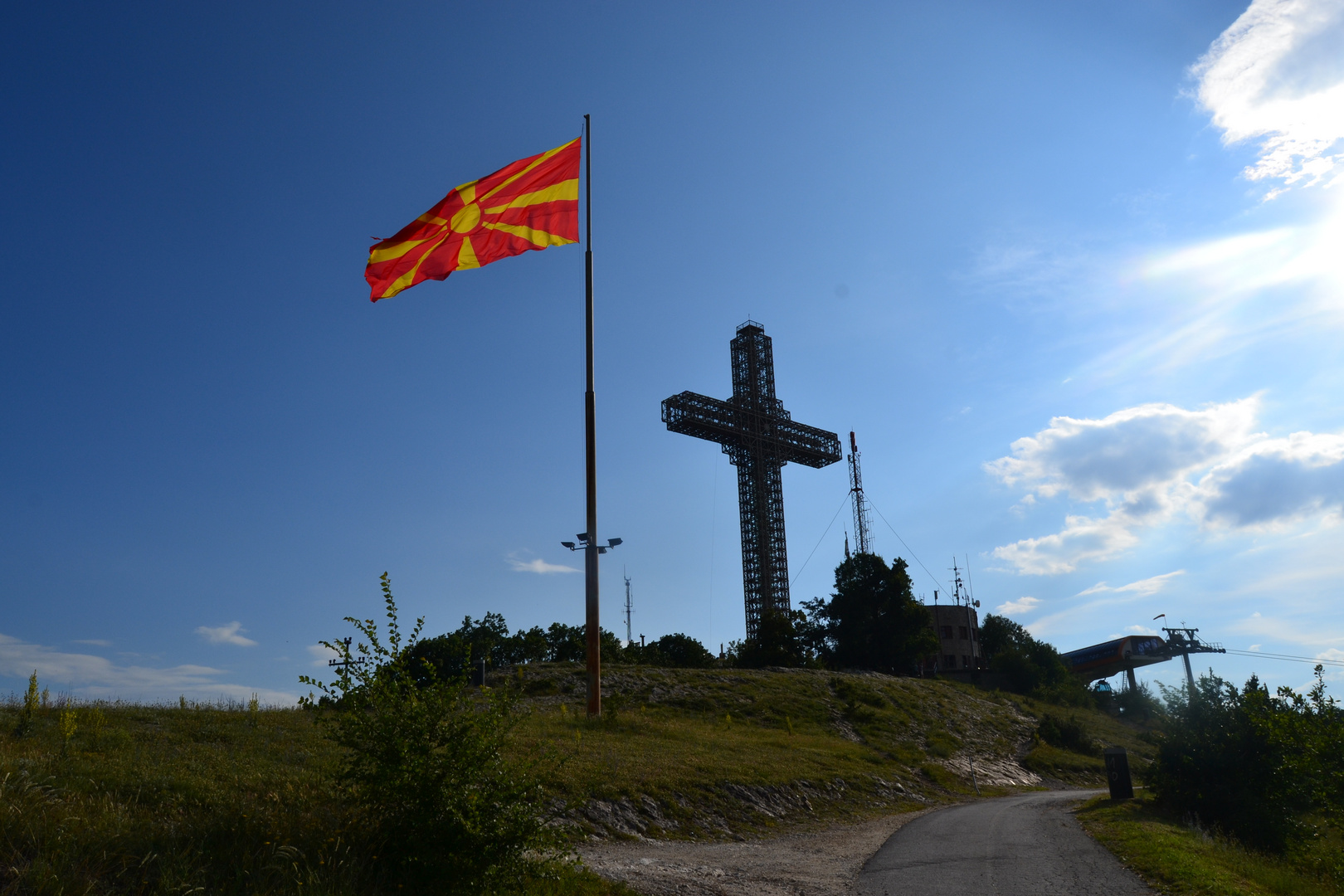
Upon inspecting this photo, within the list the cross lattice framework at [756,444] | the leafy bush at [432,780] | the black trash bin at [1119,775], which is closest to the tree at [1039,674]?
the cross lattice framework at [756,444]

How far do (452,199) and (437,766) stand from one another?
542 inches

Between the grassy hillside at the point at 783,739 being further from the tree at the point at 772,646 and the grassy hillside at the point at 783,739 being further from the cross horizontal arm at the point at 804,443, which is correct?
the cross horizontal arm at the point at 804,443

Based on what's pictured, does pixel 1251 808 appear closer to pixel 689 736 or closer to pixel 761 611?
pixel 689 736

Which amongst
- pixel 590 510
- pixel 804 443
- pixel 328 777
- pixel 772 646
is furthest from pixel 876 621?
pixel 328 777

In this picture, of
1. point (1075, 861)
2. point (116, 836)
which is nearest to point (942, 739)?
point (1075, 861)

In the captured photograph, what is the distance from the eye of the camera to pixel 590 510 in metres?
22.1

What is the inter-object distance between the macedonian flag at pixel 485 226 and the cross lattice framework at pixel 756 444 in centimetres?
4788

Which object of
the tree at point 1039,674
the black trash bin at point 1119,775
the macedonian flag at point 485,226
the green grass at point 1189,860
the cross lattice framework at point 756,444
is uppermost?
the cross lattice framework at point 756,444

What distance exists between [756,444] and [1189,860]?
186ft

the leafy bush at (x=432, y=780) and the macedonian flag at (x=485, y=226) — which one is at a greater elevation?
the macedonian flag at (x=485, y=226)

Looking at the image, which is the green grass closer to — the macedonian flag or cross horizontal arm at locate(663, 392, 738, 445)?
the macedonian flag

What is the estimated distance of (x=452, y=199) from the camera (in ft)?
60.8

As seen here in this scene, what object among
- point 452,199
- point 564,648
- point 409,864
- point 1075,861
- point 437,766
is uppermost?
point 452,199

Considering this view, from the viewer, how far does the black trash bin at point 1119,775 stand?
76.2 ft
